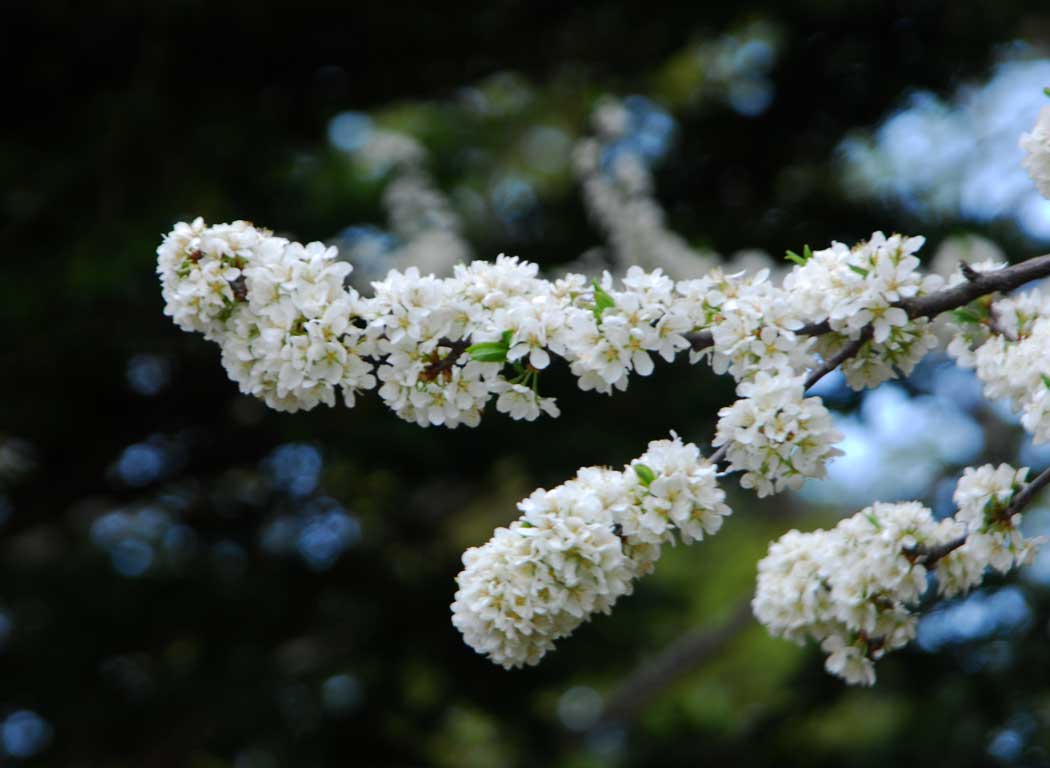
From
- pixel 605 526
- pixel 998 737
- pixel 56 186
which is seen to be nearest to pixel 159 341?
pixel 56 186

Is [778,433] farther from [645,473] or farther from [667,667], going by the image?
[667,667]

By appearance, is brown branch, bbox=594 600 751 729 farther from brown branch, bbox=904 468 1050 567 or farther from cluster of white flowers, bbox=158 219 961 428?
cluster of white flowers, bbox=158 219 961 428

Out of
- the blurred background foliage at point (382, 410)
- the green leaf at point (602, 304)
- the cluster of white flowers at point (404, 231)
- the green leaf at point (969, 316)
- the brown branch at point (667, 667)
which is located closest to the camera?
the green leaf at point (602, 304)

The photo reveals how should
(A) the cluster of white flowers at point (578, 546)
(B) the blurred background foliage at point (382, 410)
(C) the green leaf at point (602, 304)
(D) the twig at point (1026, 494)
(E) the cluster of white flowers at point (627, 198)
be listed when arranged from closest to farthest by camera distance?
(A) the cluster of white flowers at point (578, 546)
(D) the twig at point (1026, 494)
(C) the green leaf at point (602, 304)
(B) the blurred background foliage at point (382, 410)
(E) the cluster of white flowers at point (627, 198)

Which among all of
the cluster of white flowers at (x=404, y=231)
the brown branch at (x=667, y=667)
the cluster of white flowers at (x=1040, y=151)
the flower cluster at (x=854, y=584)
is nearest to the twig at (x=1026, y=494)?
the flower cluster at (x=854, y=584)

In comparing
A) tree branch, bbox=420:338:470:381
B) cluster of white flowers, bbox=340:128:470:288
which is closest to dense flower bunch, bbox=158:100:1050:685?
tree branch, bbox=420:338:470:381

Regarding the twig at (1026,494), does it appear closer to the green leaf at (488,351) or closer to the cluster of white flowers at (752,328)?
the cluster of white flowers at (752,328)

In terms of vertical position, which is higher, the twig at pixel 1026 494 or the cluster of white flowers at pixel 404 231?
the cluster of white flowers at pixel 404 231

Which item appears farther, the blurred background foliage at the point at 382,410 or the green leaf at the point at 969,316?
the blurred background foliage at the point at 382,410

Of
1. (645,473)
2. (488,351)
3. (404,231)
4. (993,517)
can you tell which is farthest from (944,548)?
(404,231)
